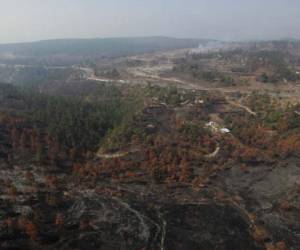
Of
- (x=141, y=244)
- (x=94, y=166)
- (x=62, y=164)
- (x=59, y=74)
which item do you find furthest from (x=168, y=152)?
(x=59, y=74)

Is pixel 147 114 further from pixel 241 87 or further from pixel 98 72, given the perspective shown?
pixel 98 72

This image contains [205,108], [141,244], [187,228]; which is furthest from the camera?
[205,108]

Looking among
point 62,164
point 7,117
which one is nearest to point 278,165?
point 62,164

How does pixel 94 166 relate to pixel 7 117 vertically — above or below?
below

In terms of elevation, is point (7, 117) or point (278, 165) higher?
point (7, 117)

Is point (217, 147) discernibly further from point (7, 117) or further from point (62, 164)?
point (7, 117)

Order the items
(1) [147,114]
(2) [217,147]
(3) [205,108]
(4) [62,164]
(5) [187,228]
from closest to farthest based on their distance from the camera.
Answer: (5) [187,228] → (4) [62,164] → (2) [217,147] → (1) [147,114] → (3) [205,108]

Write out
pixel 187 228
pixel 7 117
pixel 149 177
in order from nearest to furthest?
pixel 187 228
pixel 149 177
pixel 7 117

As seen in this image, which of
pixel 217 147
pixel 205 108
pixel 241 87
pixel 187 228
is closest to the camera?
pixel 187 228

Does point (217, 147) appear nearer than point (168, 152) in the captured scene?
No
